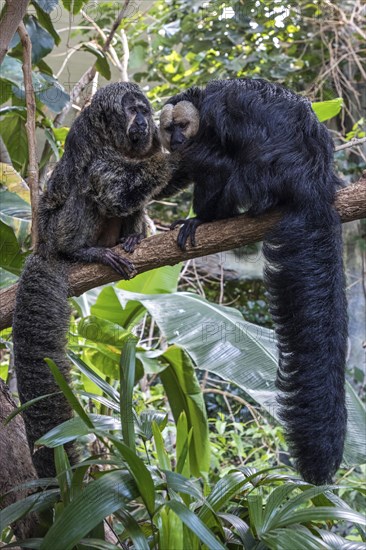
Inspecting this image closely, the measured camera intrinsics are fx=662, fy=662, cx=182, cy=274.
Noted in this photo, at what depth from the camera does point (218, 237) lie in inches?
113

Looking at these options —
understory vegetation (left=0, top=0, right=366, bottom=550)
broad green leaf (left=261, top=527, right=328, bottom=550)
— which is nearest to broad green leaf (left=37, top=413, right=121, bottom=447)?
understory vegetation (left=0, top=0, right=366, bottom=550)

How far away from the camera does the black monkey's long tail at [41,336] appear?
2783 mm

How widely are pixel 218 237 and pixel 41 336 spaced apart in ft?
3.04

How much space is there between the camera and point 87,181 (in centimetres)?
317

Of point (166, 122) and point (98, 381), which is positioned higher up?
point (166, 122)

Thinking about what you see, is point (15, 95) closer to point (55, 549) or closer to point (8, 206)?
point (8, 206)

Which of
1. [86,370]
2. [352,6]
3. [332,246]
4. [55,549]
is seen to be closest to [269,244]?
[332,246]

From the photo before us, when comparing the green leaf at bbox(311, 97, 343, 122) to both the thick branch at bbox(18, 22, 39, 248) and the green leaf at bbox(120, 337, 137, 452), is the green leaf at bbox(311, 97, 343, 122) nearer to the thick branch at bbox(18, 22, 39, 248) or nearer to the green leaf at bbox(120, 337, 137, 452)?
the thick branch at bbox(18, 22, 39, 248)

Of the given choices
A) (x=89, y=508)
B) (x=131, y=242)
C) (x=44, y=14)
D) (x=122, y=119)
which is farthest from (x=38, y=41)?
(x=89, y=508)

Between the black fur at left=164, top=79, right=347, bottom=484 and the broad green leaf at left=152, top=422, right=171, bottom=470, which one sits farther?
the black fur at left=164, top=79, right=347, bottom=484

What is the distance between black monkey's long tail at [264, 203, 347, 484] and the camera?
255cm

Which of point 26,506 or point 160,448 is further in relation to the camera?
point 160,448

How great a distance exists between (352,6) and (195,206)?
441 cm

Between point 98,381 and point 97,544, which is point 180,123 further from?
point 97,544
